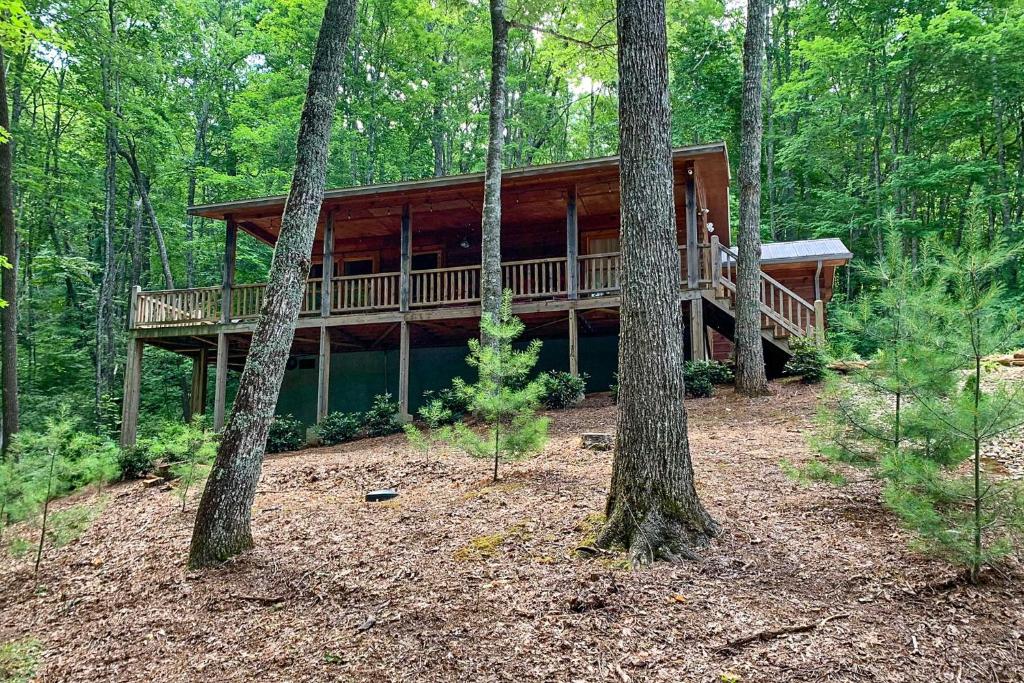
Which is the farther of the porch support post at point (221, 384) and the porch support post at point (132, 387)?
the porch support post at point (132, 387)

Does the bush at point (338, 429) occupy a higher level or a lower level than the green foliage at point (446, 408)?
lower

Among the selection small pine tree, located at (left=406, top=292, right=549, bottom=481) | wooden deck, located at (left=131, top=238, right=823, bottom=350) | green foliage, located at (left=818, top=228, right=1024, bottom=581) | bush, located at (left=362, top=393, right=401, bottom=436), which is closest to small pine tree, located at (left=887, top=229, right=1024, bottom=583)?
green foliage, located at (left=818, top=228, right=1024, bottom=581)

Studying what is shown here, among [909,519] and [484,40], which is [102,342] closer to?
[484,40]

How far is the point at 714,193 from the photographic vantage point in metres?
14.6

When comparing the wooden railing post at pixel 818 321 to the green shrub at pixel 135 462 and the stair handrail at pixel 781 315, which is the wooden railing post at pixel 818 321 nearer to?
the stair handrail at pixel 781 315

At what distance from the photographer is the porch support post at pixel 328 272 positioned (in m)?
13.6

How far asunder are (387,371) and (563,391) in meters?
6.47

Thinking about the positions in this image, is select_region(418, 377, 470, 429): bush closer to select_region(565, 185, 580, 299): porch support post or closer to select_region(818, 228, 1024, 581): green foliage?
select_region(565, 185, 580, 299): porch support post

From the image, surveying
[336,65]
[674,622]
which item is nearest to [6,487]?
[336,65]

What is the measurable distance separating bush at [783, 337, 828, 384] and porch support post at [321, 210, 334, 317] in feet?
31.4

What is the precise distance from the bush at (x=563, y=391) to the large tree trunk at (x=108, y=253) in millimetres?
14640

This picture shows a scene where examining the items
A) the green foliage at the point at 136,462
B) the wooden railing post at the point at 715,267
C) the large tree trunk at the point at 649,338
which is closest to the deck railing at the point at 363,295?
the wooden railing post at the point at 715,267

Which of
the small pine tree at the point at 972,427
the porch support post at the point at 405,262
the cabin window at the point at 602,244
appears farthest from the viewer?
the cabin window at the point at 602,244

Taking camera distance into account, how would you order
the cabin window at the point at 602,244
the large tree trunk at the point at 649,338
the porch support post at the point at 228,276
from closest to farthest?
the large tree trunk at the point at 649,338
the porch support post at the point at 228,276
the cabin window at the point at 602,244
